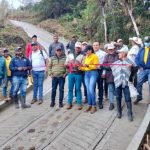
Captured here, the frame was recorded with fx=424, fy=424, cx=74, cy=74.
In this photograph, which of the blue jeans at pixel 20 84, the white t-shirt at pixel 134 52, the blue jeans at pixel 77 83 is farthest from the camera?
the blue jeans at pixel 20 84

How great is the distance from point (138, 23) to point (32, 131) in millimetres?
20468

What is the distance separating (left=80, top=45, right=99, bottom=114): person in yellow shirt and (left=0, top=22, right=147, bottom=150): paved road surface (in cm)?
44

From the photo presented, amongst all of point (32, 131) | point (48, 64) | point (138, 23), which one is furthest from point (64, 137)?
point (138, 23)

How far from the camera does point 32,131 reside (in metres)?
10.6

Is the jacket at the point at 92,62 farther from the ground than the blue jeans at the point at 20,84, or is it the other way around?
the jacket at the point at 92,62

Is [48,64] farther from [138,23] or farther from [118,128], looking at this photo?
[138,23]

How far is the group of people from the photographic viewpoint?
1131cm

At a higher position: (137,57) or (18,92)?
(137,57)

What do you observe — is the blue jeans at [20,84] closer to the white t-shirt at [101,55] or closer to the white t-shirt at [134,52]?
the white t-shirt at [101,55]

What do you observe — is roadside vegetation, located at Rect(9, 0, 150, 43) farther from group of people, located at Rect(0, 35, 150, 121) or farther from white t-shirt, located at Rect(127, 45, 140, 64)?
group of people, located at Rect(0, 35, 150, 121)

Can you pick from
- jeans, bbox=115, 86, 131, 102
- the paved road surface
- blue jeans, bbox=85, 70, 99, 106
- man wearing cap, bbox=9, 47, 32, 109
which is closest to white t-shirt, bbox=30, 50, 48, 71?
man wearing cap, bbox=9, 47, 32, 109

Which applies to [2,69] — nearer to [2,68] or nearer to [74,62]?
[2,68]

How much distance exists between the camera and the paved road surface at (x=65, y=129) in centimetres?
950

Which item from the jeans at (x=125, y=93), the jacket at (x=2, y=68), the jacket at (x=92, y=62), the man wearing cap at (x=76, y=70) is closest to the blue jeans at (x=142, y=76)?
the jeans at (x=125, y=93)
